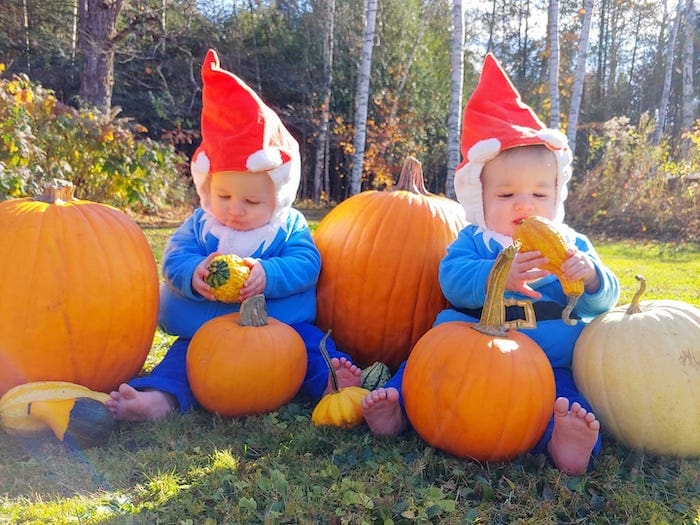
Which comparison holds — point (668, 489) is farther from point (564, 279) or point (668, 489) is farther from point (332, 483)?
point (332, 483)

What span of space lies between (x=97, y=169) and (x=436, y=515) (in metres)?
7.36

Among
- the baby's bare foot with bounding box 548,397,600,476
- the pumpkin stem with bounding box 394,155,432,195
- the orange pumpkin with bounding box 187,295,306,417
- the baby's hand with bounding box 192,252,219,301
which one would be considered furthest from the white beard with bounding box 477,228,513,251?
the baby's hand with bounding box 192,252,219,301

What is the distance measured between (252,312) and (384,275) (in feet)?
2.25

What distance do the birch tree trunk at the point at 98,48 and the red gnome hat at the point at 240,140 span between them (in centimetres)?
776

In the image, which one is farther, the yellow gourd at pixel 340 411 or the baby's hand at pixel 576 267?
the yellow gourd at pixel 340 411

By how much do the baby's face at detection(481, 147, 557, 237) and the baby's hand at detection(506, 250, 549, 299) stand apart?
33 centimetres

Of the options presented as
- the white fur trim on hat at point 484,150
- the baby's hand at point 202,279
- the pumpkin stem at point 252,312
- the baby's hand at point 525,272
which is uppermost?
the white fur trim on hat at point 484,150

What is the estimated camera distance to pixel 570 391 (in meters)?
2.23

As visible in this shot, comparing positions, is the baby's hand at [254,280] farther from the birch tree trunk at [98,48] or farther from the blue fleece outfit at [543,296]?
the birch tree trunk at [98,48]

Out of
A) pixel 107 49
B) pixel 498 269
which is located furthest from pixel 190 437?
pixel 107 49

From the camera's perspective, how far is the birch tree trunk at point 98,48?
9766 mm

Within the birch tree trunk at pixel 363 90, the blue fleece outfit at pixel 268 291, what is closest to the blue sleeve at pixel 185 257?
the blue fleece outfit at pixel 268 291

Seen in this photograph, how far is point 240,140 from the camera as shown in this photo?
2643mm

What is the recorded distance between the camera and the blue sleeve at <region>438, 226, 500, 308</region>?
233 cm
